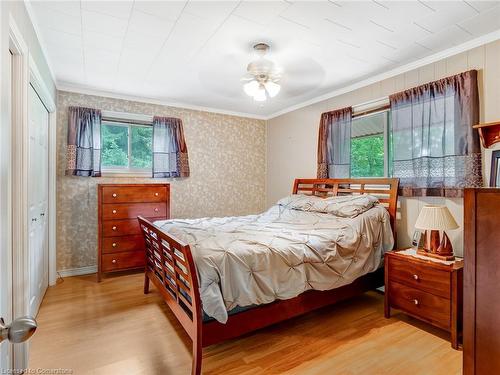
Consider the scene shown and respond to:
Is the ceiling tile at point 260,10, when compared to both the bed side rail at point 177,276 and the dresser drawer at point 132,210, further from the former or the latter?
the dresser drawer at point 132,210

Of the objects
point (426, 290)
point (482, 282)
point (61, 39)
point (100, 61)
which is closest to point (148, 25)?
point (61, 39)

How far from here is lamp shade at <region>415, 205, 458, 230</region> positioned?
7.36 ft

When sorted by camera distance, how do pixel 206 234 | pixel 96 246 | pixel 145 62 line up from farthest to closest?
pixel 96 246 → pixel 145 62 → pixel 206 234

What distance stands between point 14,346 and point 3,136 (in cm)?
134

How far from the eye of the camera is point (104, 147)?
12.7ft

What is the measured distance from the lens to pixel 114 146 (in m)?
3.94

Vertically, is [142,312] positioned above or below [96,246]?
below

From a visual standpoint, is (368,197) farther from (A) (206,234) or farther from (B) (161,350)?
(B) (161,350)

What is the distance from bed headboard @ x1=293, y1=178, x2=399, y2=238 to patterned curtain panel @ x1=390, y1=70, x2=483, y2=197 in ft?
0.43

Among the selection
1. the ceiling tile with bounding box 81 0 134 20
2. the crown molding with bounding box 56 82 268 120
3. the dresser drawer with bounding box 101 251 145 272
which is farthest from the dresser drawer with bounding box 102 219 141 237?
the ceiling tile with bounding box 81 0 134 20

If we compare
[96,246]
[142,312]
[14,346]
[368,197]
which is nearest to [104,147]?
[96,246]

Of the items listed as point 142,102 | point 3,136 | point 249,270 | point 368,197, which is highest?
point 142,102

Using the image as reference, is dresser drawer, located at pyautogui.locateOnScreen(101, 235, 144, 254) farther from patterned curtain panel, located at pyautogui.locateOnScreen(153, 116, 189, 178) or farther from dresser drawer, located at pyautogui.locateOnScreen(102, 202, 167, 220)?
patterned curtain panel, located at pyautogui.locateOnScreen(153, 116, 189, 178)

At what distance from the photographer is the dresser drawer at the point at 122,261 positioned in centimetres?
343
